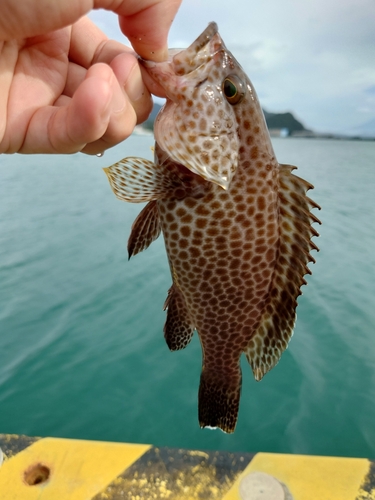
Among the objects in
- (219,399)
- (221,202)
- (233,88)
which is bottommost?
(219,399)

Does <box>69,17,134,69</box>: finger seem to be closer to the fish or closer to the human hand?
the human hand

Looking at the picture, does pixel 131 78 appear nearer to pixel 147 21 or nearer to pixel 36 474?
pixel 147 21

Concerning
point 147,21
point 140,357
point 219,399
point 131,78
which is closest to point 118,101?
point 131,78

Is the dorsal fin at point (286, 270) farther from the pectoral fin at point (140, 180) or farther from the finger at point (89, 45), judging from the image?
the finger at point (89, 45)

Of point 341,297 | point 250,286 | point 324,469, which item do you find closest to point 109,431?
point 324,469


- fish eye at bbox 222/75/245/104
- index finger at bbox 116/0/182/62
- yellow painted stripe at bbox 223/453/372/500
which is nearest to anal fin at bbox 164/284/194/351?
fish eye at bbox 222/75/245/104

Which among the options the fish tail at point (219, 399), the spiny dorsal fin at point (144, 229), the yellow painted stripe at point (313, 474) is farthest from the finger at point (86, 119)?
the yellow painted stripe at point (313, 474)

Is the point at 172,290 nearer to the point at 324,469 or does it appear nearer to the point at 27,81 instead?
the point at 27,81
